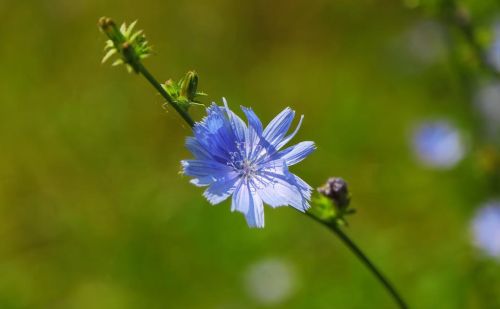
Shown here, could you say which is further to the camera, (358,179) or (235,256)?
(358,179)

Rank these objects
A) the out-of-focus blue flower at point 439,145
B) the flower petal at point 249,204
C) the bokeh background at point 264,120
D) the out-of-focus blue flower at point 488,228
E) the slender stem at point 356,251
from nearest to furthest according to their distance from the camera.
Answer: the flower petal at point 249,204
the slender stem at point 356,251
the out-of-focus blue flower at point 488,228
the bokeh background at point 264,120
the out-of-focus blue flower at point 439,145

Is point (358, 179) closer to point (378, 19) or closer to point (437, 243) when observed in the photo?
point (437, 243)

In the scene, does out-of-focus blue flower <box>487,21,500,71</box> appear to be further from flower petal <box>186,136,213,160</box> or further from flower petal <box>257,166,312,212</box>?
flower petal <box>186,136,213,160</box>

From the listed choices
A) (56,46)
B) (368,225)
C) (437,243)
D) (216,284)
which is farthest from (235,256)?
(56,46)

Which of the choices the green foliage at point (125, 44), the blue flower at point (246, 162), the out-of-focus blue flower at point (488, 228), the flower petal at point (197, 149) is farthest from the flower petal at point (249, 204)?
the out-of-focus blue flower at point (488, 228)

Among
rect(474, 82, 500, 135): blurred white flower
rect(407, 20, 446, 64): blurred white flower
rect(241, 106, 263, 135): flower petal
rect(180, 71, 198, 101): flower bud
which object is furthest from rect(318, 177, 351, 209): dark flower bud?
rect(407, 20, 446, 64): blurred white flower

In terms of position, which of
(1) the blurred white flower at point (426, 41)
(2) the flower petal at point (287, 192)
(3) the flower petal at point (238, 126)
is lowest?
(2) the flower petal at point (287, 192)

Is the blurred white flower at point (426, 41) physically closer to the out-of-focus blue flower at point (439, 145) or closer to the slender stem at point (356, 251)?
the out-of-focus blue flower at point (439, 145)
